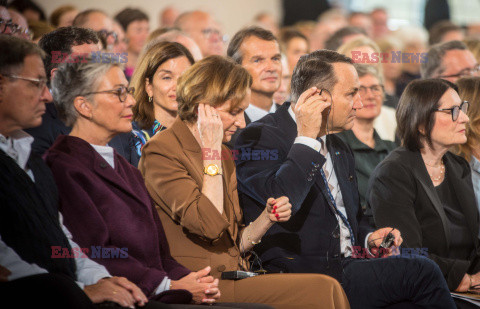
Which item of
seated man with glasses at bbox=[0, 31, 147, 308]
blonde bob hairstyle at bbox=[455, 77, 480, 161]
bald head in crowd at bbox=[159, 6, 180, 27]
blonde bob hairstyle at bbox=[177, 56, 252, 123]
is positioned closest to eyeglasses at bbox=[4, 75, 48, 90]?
seated man with glasses at bbox=[0, 31, 147, 308]

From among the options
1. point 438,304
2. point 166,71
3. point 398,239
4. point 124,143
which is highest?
point 166,71

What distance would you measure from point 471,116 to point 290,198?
1.60 metres

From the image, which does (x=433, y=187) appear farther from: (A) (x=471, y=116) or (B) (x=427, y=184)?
(A) (x=471, y=116)

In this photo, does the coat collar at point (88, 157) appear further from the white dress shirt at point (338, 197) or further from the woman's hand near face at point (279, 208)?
the white dress shirt at point (338, 197)

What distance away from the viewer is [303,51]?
5922 millimetres

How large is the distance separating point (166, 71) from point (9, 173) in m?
1.52

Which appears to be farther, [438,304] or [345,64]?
[345,64]

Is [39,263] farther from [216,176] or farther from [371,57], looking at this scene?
[371,57]

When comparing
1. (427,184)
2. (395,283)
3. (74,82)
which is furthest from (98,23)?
(395,283)

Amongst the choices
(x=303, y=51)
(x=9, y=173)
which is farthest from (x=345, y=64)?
(x=303, y=51)

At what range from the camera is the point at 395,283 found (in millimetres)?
3021

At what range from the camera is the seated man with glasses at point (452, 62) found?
5098 mm

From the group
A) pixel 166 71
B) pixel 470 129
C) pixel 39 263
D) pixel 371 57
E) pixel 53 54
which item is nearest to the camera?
pixel 39 263

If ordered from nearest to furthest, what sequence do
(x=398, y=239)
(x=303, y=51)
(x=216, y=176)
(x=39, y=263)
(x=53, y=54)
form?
(x=39, y=263), (x=216, y=176), (x=398, y=239), (x=53, y=54), (x=303, y=51)
